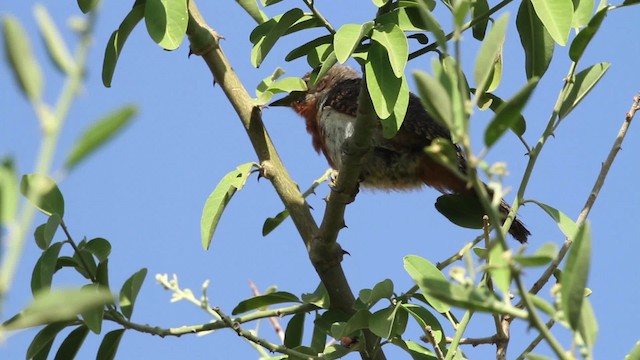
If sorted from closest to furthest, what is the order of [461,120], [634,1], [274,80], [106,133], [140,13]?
[106,133] < [461,120] < [634,1] < [140,13] < [274,80]

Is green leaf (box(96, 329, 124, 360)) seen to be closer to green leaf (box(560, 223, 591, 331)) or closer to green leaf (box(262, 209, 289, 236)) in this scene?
green leaf (box(262, 209, 289, 236))

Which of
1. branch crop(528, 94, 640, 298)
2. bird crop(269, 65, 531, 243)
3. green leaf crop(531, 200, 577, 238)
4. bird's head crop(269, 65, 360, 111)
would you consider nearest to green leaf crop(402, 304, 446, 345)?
branch crop(528, 94, 640, 298)

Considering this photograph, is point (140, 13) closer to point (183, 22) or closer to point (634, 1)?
point (183, 22)

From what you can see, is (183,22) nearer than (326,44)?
Yes

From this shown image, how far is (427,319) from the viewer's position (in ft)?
9.25

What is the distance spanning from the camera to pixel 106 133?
802 mm

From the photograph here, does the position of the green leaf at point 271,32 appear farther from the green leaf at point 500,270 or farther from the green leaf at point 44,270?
the green leaf at point 500,270

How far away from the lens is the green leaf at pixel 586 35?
1944 millimetres

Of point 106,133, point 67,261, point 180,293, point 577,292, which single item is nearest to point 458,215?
point 67,261

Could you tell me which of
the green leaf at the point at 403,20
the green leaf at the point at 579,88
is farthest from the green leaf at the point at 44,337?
the green leaf at the point at 579,88

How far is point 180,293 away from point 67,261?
98 cm

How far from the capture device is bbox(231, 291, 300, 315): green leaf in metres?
3.18

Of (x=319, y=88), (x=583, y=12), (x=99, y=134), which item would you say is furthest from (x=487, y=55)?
(x=319, y=88)

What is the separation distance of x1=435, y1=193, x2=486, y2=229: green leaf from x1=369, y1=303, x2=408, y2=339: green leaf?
664 millimetres
